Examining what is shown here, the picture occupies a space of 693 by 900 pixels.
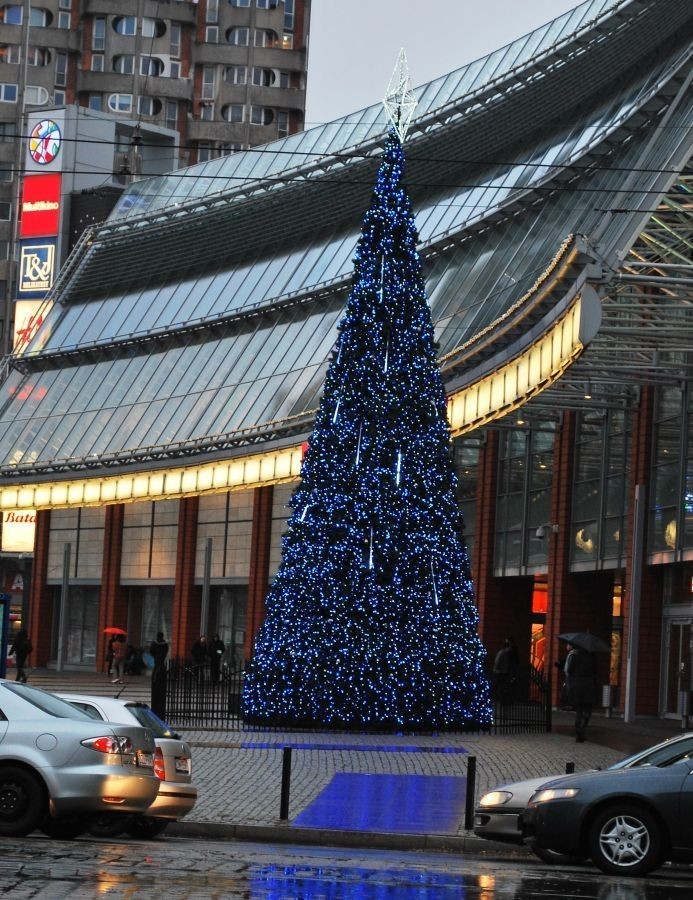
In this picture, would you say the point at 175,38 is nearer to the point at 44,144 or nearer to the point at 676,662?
the point at 44,144

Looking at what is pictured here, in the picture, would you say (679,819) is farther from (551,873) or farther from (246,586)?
(246,586)

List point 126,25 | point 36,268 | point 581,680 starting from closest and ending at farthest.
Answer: point 581,680
point 36,268
point 126,25

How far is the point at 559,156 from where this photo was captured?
143 feet

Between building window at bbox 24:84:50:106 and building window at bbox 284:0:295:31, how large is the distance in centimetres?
1540

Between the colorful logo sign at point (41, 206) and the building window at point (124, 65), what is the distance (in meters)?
35.8

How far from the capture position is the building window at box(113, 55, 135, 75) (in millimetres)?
107875

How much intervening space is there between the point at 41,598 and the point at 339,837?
5031cm

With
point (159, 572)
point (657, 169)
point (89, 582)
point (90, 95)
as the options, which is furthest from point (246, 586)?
point (90, 95)

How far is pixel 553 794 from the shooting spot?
15.3m

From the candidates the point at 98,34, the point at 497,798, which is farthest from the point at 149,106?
the point at 497,798

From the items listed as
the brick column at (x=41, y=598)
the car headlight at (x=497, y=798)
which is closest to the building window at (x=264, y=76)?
the brick column at (x=41, y=598)

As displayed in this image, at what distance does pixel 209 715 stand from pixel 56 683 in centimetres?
1728

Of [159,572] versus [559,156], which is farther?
[159,572]

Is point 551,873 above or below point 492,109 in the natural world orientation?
below
